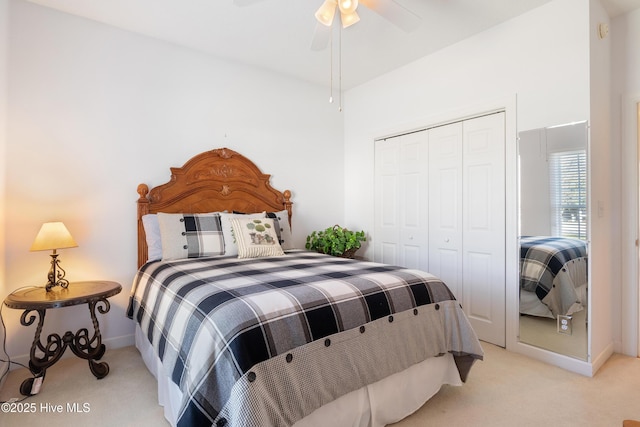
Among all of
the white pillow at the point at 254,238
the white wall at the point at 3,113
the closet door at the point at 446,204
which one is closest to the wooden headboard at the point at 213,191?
the white pillow at the point at 254,238

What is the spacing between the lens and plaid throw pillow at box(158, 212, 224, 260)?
2.70 meters

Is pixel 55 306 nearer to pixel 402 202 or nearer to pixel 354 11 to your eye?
pixel 354 11

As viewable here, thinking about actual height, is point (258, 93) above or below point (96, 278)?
above

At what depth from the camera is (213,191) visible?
10.7ft

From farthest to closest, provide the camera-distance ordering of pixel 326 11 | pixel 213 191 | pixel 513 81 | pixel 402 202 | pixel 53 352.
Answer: pixel 402 202
pixel 213 191
pixel 513 81
pixel 53 352
pixel 326 11

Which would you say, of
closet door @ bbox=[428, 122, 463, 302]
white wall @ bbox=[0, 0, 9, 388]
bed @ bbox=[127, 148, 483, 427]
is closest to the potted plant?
closet door @ bbox=[428, 122, 463, 302]

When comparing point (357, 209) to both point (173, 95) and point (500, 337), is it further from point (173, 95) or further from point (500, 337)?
point (173, 95)

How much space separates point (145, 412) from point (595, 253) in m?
3.11

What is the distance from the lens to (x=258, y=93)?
364cm

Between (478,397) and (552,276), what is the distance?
1139 mm

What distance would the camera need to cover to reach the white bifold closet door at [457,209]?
9.36 ft

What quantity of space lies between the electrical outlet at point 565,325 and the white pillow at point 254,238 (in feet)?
7.29

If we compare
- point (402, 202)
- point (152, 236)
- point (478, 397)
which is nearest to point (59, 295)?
point (152, 236)

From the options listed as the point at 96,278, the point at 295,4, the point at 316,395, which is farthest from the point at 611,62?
the point at 96,278
